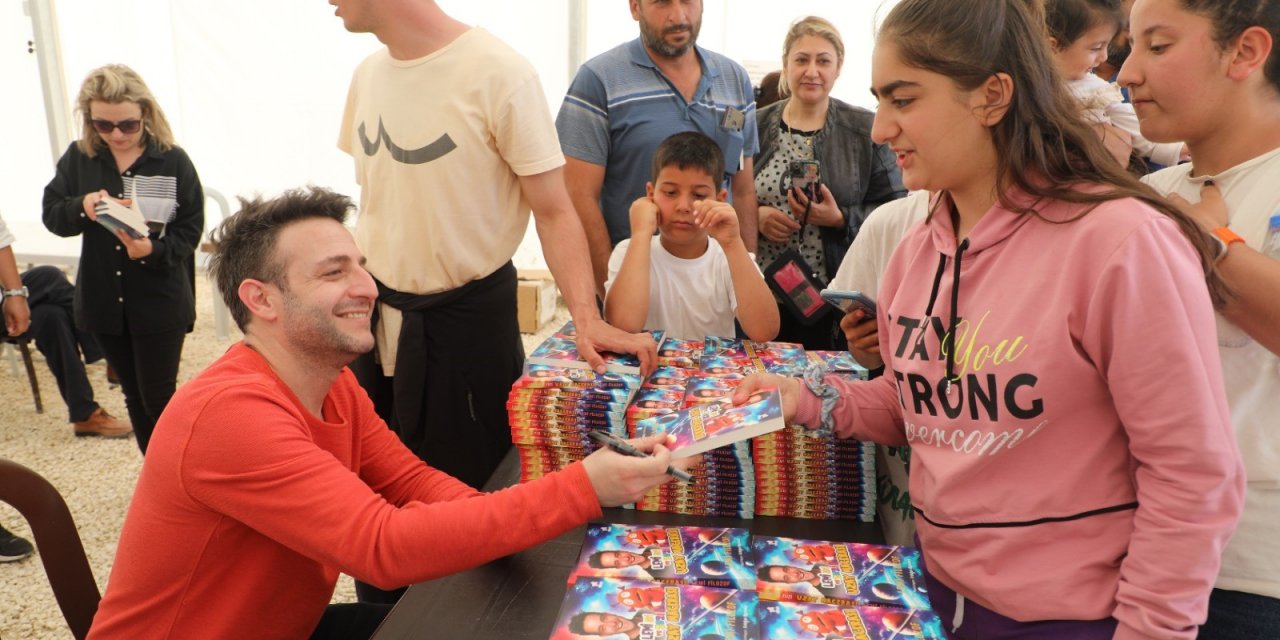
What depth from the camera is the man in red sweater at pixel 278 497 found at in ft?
4.28

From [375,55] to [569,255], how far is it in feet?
2.63

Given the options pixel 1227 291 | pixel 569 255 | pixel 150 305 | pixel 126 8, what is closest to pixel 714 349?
pixel 569 255

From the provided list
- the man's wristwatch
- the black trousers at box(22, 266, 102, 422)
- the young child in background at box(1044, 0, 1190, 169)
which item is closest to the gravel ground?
the black trousers at box(22, 266, 102, 422)

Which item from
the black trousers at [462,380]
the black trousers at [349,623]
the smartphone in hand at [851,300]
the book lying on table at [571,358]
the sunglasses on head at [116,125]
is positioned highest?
the sunglasses on head at [116,125]

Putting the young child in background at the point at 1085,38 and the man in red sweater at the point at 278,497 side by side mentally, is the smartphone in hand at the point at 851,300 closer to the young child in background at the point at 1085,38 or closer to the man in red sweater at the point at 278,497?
the man in red sweater at the point at 278,497

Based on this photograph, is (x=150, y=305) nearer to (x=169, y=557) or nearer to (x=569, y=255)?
(x=569, y=255)

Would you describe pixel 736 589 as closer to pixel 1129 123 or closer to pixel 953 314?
pixel 953 314

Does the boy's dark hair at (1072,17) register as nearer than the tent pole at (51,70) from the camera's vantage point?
Yes

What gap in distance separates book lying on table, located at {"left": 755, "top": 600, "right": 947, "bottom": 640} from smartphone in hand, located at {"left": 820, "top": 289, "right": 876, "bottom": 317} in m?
0.61

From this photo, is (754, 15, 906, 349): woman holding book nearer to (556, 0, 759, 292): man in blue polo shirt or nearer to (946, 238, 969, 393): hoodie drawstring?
(556, 0, 759, 292): man in blue polo shirt

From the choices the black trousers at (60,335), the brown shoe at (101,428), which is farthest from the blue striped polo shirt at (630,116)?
A: the brown shoe at (101,428)

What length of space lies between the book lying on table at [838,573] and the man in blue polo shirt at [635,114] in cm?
163

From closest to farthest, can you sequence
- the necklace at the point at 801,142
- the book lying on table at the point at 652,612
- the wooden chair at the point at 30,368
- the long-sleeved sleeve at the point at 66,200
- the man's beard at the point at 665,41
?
the book lying on table at the point at 652,612 → the man's beard at the point at 665,41 → the necklace at the point at 801,142 → the long-sleeved sleeve at the point at 66,200 → the wooden chair at the point at 30,368

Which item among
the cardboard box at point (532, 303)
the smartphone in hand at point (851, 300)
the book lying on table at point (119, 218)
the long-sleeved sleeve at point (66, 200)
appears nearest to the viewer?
the smartphone in hand at point (851, 300)
